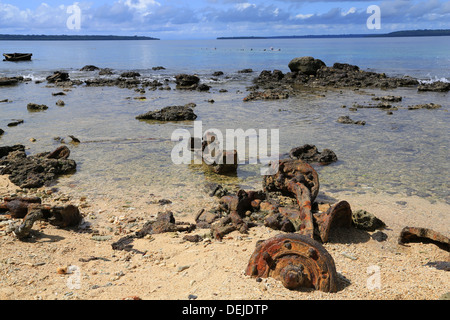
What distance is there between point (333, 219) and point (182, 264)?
2.52 m

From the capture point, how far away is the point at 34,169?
8.89m

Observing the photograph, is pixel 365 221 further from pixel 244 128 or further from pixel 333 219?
pixel 244 128

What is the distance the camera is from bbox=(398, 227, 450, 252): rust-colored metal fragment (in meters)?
5.39

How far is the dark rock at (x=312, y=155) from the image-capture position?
10242mm

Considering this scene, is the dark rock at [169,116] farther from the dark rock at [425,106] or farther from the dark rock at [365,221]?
the dark rock at [365,221]

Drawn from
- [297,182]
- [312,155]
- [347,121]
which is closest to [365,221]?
[297,182]

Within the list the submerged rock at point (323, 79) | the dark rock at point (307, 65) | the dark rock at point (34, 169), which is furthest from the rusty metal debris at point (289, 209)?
the dark rock at point (307, 65)

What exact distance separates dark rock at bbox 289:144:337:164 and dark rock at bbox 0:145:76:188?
6.27 m

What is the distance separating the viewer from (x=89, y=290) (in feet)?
13.7

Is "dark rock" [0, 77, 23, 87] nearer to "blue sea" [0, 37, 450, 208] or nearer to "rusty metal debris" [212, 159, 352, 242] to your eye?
"blue sea" [0, 37, 450, 208]

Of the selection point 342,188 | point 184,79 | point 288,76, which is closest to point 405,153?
point 342,188

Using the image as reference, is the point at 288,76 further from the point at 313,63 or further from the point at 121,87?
the point at 121,87

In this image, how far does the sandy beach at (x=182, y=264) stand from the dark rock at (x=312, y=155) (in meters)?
3.26
